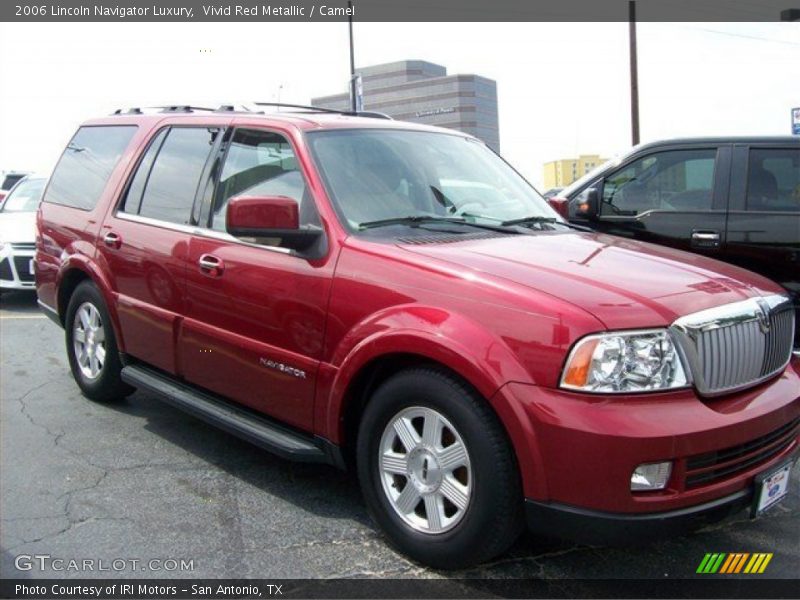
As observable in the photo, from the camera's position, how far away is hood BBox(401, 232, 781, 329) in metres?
2.66

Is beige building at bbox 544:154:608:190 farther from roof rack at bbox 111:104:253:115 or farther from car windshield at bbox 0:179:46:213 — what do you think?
roof rack at bbox 111:104:253:115

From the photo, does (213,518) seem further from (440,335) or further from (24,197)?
(24,197)

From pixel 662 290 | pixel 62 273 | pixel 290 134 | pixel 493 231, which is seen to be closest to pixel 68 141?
pixel 62 273

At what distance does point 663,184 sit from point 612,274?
3.40 m

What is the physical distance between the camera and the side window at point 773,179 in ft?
18.1

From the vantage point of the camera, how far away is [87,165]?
17.4 ft

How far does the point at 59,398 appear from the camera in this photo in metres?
5.36

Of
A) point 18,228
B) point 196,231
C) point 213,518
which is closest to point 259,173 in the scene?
point 196,231

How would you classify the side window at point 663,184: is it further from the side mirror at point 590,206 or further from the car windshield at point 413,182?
the car windshield at point 413,182

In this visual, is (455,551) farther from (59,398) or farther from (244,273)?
(59,398)

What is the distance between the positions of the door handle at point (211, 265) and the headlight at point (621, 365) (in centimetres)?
198

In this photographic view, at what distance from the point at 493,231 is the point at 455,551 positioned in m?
1.54

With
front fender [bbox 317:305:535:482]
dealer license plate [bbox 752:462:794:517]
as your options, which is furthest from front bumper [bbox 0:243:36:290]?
dealer license plate [bbox 752:462:794:517]

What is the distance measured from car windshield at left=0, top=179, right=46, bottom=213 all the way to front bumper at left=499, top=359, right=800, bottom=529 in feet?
31.3
